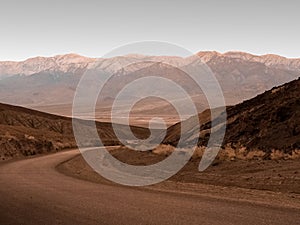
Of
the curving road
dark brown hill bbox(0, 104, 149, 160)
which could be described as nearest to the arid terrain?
the curving road

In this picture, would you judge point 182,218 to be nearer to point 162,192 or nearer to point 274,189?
point 162,192

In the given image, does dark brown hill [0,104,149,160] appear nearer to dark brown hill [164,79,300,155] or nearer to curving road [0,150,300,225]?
dark brown hill [164,79,300,155]

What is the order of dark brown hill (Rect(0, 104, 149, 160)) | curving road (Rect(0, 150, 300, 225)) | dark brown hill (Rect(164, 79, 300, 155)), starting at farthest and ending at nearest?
1. dark brown hill (Rect(0, 104, 149, 160))
2. dark brown hill (Rect(164, 79, 300, 155))
3. curving road (Rect(0, 150, 300, 225))

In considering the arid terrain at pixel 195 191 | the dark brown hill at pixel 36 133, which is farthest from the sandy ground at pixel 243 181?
the dark brown hill at pixel 36 133

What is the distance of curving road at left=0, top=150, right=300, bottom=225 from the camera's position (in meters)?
10.0

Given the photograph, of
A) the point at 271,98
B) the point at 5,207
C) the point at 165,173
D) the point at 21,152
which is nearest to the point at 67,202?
the point at 5,207

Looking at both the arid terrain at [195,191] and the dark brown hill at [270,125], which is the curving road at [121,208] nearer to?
the arid terrain at [195,191]

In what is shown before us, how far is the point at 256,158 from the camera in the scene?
74.2ft

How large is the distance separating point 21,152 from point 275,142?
26885 millimetres

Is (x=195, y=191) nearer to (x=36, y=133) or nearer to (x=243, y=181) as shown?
(x=243, y=181)

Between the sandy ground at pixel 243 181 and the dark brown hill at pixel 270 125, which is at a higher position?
the dark brown hill at pixel 270 125

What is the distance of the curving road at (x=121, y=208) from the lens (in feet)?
32.9

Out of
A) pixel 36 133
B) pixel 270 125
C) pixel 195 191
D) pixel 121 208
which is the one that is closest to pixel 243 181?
pixel 195 191

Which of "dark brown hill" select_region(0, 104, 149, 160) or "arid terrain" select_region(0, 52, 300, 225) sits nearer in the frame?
"arid terrain" select_region(0, 52, 300, 225)
